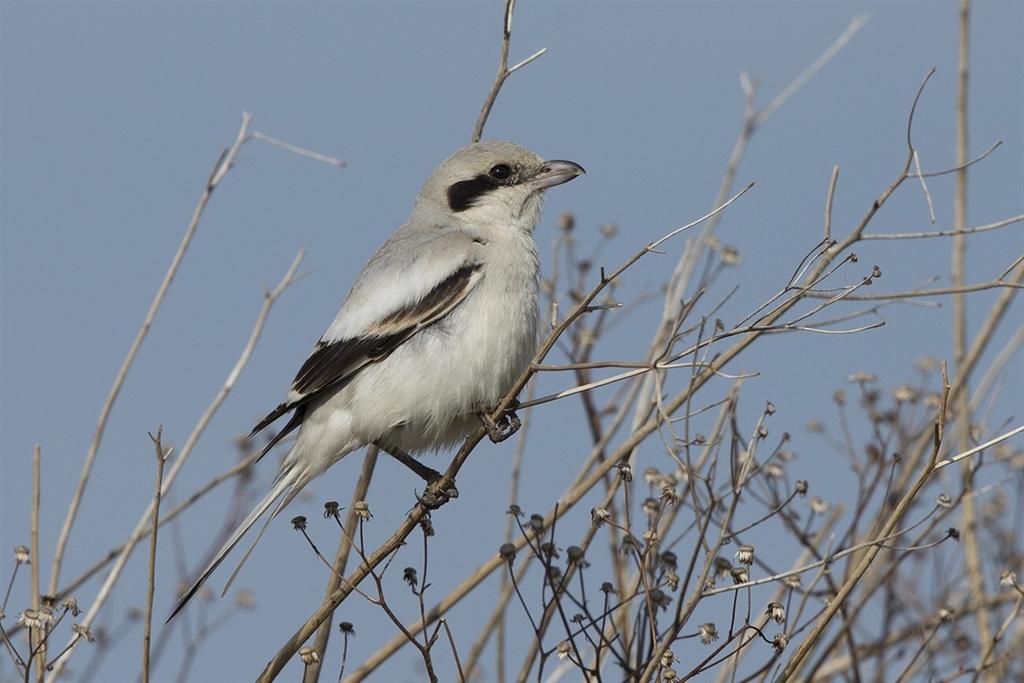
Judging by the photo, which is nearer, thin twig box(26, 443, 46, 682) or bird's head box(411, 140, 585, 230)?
thin twig box(26, 443, 46, 682)

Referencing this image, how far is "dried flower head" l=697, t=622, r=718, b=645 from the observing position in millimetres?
2820

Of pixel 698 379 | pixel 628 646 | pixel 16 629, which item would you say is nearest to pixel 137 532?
pixel 16 629

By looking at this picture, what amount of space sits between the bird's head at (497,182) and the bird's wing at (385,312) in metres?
0.49

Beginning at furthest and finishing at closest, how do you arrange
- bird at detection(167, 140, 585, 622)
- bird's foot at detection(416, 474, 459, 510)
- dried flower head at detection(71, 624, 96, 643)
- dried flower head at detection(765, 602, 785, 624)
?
bird at detection(167, 140, 585, 622) → bird's foot at detection(416, 474, 459, 510) → dried flower head at detection(765, 602, 785, 624) → dried flower head at detection(71, 624, 96, 643)

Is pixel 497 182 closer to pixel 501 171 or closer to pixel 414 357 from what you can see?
pixel 501 171

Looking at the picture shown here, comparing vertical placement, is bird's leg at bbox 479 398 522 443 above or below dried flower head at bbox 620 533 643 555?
above

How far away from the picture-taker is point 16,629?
3115 millimetres

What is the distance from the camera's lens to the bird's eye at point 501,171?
14.8 ft

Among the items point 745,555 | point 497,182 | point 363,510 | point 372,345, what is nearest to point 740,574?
point 745,555

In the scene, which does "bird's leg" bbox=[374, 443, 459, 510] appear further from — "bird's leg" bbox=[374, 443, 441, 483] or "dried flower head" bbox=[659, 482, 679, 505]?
"dried flower head" bbox=[659, 482, 679, 505]

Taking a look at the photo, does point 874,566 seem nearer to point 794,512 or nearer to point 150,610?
point 794,512

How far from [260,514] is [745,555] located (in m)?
1.52

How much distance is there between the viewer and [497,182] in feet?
14.8

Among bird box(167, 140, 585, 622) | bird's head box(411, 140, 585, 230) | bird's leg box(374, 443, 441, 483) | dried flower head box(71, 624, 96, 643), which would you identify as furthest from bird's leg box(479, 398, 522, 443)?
dried flower head box(71, 624, 96, 643)
